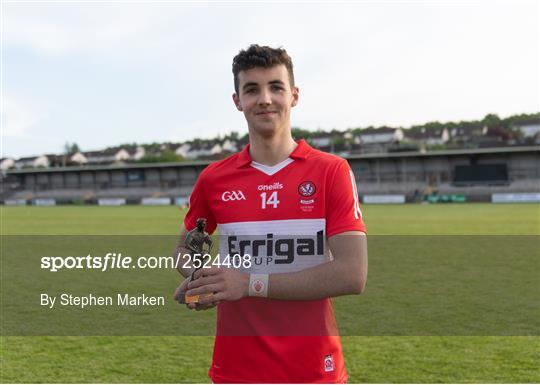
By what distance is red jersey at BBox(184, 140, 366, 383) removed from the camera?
7.07 ft

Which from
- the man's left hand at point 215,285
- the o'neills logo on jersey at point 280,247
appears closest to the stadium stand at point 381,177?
the o'neills logo on jersey at point 280,247

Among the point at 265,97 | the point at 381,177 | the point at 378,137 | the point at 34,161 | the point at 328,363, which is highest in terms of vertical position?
the point at 378,137

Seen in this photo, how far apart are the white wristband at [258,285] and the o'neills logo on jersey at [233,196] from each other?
414 millimetres

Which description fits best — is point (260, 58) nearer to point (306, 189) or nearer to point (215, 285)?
point (306, 189)

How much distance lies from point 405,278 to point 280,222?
27.8 feet

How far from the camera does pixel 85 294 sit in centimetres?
909

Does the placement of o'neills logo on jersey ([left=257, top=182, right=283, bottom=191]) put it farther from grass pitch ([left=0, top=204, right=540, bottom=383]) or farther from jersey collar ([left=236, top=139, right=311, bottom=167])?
grass pitch ([left=0, top=204, right=540, bottom=383])

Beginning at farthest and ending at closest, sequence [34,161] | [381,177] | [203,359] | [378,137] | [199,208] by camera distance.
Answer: [34,161], [378,137], [381,177], [203,359], [199,208]

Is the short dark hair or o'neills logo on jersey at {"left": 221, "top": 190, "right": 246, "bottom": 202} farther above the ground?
the short dark hair

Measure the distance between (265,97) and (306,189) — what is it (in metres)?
0.41

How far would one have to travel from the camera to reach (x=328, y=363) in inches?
85.7

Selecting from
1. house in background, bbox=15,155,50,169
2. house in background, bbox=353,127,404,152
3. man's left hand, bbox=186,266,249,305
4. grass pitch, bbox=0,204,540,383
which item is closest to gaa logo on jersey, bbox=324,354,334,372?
man's left hand, bbox=186,266,249,305

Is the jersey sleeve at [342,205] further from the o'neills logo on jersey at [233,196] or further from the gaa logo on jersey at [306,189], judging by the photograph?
the o'neills logo on jersey at [233,196]

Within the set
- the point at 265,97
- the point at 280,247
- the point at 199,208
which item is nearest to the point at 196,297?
the point at 280,247
